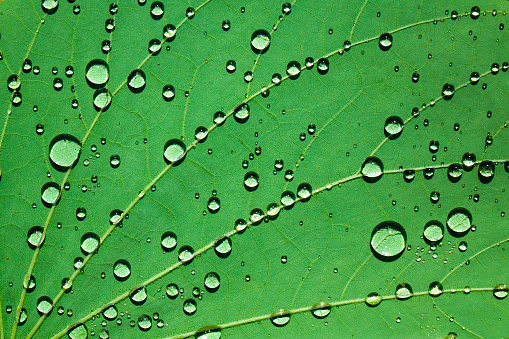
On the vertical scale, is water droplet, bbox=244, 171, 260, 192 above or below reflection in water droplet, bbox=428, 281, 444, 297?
above

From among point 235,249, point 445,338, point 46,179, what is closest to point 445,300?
point 445,338

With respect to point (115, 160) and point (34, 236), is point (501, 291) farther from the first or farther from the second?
point (34, 236)

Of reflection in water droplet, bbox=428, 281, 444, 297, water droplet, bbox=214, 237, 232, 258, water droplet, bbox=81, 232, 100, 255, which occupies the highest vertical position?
reflection in water droplet, bbox=428, 281, 444, 297

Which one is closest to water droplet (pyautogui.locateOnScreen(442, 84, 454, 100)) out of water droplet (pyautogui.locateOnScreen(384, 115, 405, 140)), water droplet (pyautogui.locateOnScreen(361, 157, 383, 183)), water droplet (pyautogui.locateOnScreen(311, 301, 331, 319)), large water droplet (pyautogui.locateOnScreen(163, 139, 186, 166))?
water droplet (pyautogui.locateOnScreen(384, 115, 405, 140))

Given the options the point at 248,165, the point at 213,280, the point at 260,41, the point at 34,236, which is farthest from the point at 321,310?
the point at 34,236

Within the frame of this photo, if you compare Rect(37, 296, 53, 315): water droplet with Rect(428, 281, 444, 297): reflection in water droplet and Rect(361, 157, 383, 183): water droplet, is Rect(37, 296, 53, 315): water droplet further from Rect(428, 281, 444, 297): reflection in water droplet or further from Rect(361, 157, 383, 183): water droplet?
Rect(428, 281, 444, 297): reflection in water droplet

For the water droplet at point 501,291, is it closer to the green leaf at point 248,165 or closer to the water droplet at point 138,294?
the green leaf at point 248,165

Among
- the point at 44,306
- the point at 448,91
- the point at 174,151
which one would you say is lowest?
the point at 44,306
